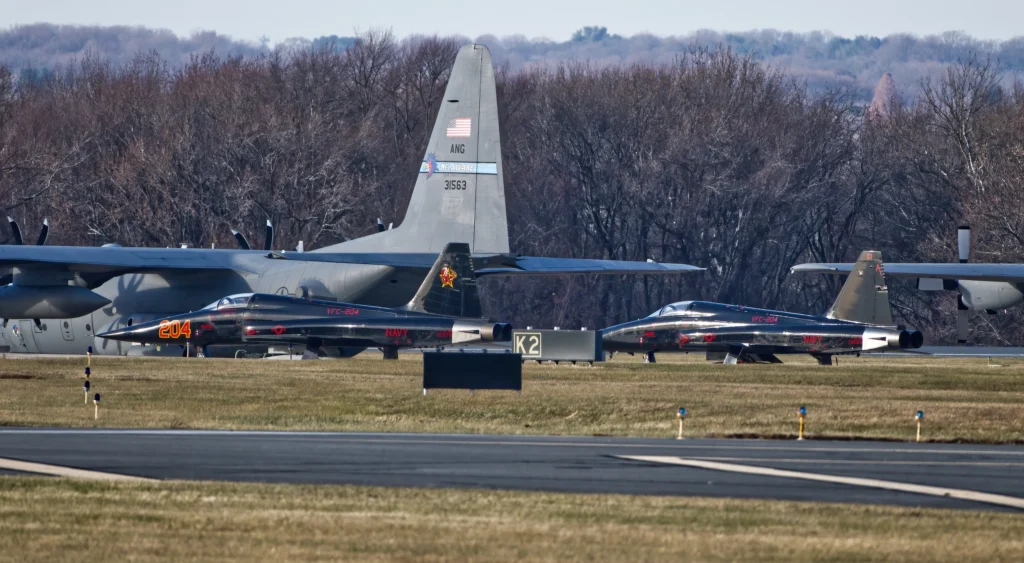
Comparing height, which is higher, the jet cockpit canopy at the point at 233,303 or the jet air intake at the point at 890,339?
the jet cockpit canopy at the point at 233,303

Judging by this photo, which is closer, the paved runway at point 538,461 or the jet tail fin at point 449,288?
the paved runway at point 538,461

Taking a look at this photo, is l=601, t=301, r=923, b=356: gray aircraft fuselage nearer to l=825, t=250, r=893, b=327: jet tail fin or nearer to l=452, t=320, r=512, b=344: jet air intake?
l=825, t=250, r=893, b=327: jet tail fin

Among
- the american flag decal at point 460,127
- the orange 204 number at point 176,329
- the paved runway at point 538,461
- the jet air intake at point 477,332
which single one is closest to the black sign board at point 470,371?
the paved runway at point 538,461

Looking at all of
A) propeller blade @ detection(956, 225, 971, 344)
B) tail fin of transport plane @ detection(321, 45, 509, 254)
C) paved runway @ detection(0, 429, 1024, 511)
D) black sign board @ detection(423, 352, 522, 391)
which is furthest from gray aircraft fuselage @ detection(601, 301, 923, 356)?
paved runway @ detection(0, 429, 1024, 511)

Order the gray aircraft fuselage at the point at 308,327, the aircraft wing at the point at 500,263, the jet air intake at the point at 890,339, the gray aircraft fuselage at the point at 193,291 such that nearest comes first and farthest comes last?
the gray aircraft fuselage at the point at 308,327
the jet air intake at the point at 890,339
the aircraft wing at the point at 500,263
the gray aircraft fuselage at the point at 193,291

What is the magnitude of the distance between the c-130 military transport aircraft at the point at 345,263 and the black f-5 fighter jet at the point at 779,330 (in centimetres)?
228

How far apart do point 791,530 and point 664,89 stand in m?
77.7

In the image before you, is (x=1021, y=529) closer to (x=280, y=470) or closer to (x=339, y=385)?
(x=280, y=470)

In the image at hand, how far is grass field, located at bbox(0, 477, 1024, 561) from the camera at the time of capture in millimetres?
12516

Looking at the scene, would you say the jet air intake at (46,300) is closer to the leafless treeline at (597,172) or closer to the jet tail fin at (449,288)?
the jet tail fin at (449,288)

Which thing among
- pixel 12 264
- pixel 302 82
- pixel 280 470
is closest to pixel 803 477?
pixel 280 470

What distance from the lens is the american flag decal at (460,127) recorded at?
1750 inches

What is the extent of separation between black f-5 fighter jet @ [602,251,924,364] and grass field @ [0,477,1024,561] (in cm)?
2838

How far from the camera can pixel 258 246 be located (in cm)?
7662
